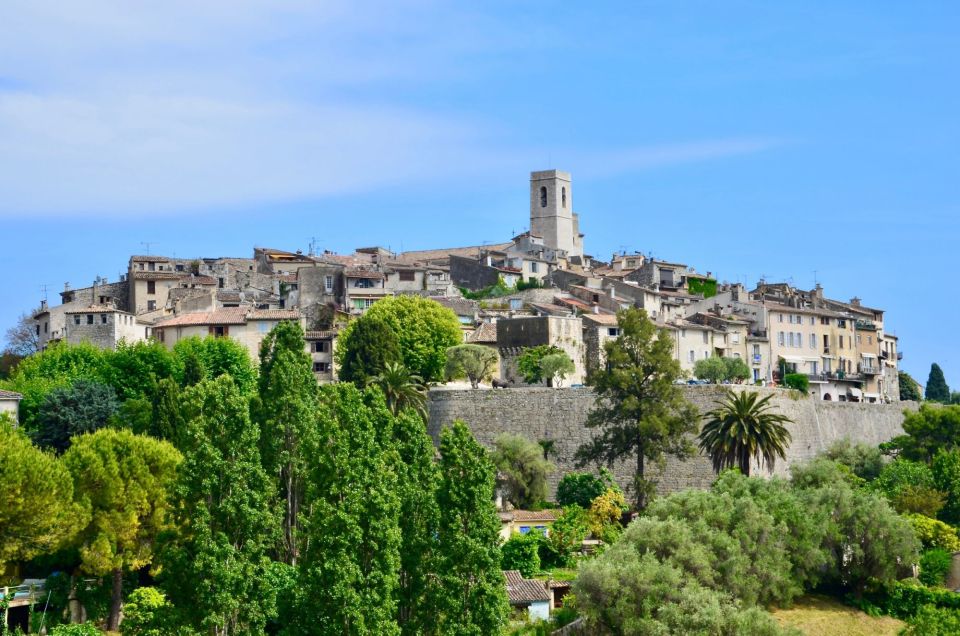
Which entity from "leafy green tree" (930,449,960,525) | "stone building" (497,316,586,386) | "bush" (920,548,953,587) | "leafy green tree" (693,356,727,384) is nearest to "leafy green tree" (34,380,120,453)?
"stone building" (497,316,586,386)

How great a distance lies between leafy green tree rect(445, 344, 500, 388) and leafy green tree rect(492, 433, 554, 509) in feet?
48.5

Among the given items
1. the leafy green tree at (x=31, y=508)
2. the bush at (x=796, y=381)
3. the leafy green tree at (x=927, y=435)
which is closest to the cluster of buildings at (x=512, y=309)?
the bush at (x=796, y=381)

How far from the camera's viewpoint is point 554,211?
145m

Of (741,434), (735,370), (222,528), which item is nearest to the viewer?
(222,528)

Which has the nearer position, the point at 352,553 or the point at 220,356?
the point at 352,553

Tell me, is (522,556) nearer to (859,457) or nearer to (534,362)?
(859,457)

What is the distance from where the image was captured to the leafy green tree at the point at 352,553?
130 ft

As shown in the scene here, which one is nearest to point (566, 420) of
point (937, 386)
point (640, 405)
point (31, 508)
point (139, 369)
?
point (640, 405)

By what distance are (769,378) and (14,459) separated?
6219 cm

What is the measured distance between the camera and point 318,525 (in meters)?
41.2

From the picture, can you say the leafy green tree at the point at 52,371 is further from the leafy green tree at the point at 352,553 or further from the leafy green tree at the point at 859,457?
the leafy green tree at the point at 859,457

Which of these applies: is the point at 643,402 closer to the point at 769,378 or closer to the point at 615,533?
the point at 615,533

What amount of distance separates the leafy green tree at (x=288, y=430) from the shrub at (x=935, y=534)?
25871 millimetres

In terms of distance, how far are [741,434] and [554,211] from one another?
80.8 metres
